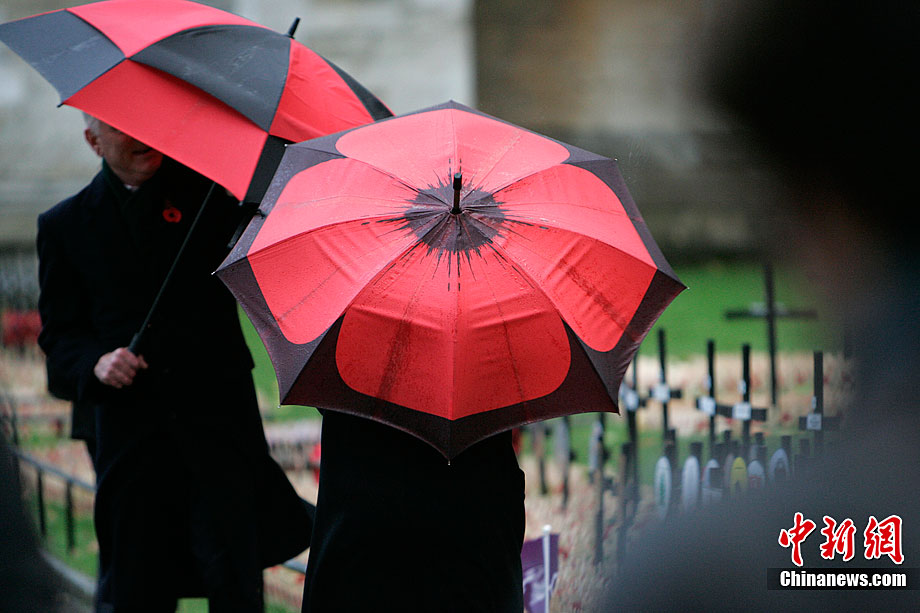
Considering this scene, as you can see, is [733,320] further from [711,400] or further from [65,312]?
[65,312]

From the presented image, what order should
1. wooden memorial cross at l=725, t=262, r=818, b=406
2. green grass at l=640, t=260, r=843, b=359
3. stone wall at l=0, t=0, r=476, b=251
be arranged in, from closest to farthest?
1. green grass at l=640, t=260, r=843, b=359
2. wooden memorial cross at l=725, t=262, r=818, b=406
3. stone wall at l=0, t=0, r=476, b=251

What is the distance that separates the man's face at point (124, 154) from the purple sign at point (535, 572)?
70.0 inches

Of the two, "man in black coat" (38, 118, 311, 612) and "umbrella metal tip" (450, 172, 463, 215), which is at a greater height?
"umbrella metal tip" (450, 172, 463, 215)

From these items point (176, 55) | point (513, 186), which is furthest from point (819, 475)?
point (176, 55)

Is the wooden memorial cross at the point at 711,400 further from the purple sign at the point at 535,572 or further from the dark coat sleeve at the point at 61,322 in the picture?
the dark coat sleeve at the point at 61,322

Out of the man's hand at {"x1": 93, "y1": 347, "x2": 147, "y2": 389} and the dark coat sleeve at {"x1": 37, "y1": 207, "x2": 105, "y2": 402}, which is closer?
the man's hand at {"x1": 93, "y1": 347, "x2": 147, "y2": 389}

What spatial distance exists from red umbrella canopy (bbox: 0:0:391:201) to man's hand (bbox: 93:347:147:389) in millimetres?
633

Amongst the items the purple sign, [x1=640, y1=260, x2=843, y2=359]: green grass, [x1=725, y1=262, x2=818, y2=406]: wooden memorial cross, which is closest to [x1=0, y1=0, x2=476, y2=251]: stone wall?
[x1=640, y1=260, x2=843, y2=359]: green grass

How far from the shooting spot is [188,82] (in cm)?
259

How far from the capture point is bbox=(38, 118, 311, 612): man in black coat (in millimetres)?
2818

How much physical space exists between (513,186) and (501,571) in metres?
0.88

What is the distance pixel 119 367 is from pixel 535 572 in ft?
5.23

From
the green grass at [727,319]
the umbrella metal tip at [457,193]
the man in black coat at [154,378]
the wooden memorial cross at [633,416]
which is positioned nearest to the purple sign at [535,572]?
the wooden memorial cross at [633,416]

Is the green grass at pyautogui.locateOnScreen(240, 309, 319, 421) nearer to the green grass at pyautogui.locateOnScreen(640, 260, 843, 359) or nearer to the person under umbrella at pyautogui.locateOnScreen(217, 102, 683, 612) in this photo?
the green grass at pyautogui.locateOnScreen(640, 260, 843, 359)
